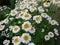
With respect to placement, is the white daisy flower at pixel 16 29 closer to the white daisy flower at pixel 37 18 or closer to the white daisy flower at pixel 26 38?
the white daisy flower at pixel 26 38

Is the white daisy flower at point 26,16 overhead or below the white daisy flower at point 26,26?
overhead

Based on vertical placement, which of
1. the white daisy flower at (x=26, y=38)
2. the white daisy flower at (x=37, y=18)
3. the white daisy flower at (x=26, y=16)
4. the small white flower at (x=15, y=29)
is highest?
the white daisy flower at (x=26, y=16)

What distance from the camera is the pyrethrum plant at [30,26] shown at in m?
1.68

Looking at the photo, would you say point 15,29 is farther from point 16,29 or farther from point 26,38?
point 26,38

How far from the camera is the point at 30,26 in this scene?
1.68 m

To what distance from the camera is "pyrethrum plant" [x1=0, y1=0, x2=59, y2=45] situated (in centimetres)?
168

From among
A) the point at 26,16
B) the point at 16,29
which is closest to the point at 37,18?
the point at 26,16

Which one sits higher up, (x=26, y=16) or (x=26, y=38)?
(x=26, y=16)

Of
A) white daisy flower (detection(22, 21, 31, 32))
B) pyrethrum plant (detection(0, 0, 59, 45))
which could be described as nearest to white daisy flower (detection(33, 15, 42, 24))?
pyrethrum plant (detection(0, 0, 59, 45))

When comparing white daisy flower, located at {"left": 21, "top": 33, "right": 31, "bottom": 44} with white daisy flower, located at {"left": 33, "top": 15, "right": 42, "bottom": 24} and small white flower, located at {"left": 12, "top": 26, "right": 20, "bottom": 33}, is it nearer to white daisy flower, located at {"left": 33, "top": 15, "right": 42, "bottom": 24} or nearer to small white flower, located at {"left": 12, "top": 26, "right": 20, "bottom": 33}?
small white flower, located at {"left": 12, "top": 26, "right": 20, "bottom": 33}

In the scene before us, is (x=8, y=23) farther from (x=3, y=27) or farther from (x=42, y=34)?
(x=42, y=34)

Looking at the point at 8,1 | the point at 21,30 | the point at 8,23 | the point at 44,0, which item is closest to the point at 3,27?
the point at 8,23

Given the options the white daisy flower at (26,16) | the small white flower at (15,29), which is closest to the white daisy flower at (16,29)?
the small white flower at (15,29)

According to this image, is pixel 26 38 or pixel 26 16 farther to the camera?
pixel 26 16
